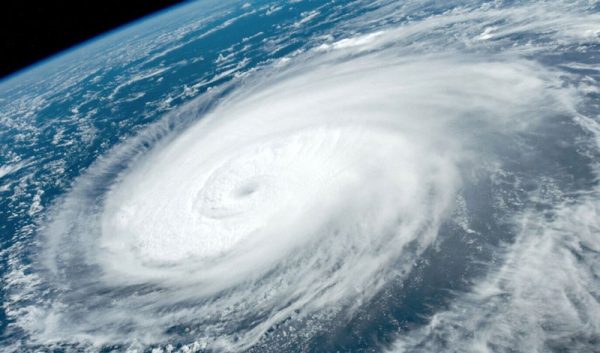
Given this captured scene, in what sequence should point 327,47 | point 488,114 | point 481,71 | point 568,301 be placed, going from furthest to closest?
point 327,47
point 481,71
point 488,114
point 568,301

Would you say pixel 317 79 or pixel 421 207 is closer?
pixel 421 207

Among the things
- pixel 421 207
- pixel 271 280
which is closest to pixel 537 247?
pixel 421 207

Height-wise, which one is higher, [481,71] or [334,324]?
[481,71]

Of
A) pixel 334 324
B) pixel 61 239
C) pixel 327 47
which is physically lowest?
pixel 334 324

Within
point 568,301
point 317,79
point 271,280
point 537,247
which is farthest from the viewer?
point 317,79

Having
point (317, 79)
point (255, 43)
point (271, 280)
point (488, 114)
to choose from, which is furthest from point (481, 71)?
point (255, 43)

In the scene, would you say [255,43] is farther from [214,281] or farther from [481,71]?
[214,281]
